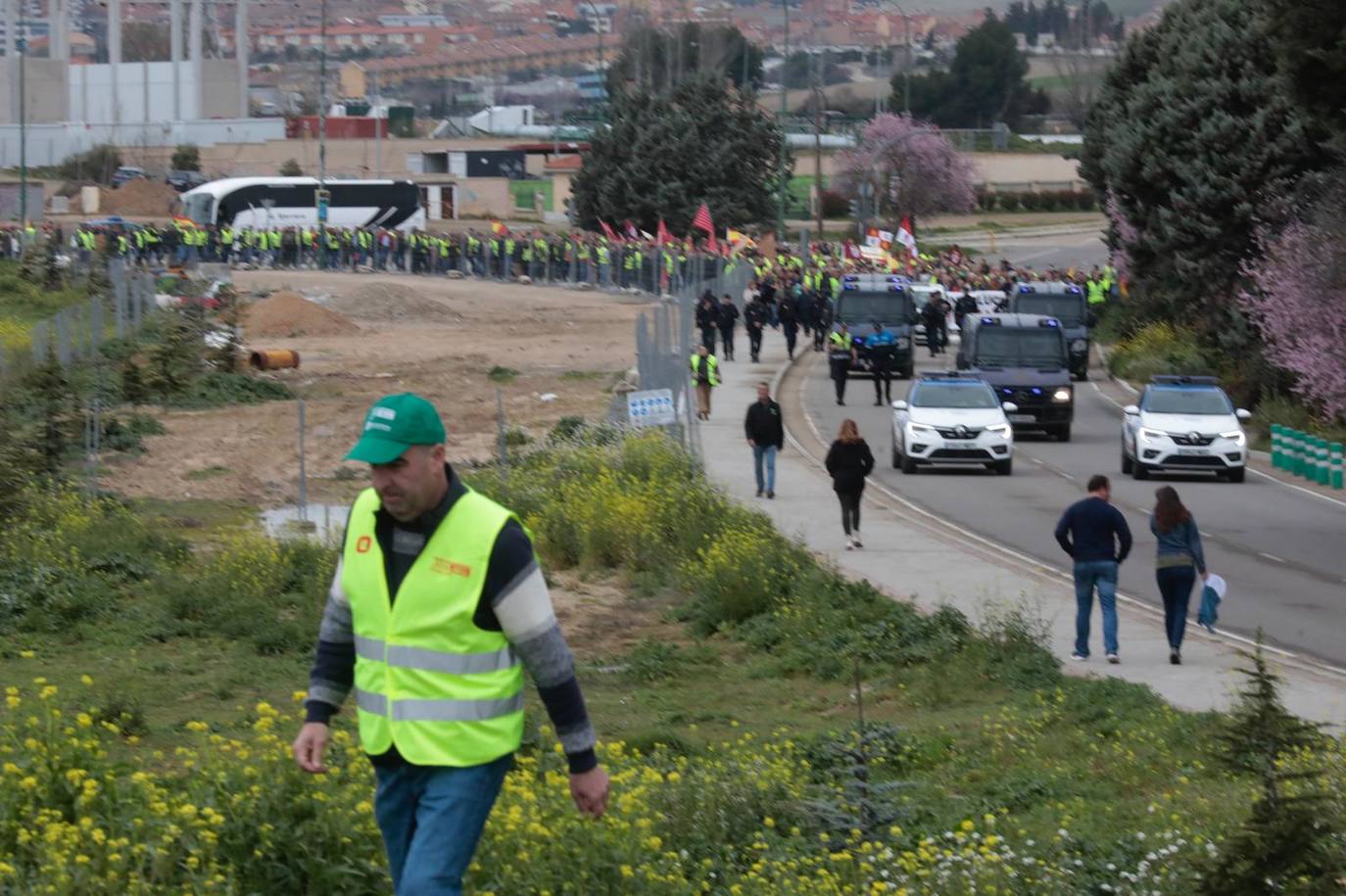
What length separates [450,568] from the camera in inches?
228

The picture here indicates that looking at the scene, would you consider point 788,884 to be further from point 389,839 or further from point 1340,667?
point 1340,667

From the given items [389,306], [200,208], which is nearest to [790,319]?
[389,306]

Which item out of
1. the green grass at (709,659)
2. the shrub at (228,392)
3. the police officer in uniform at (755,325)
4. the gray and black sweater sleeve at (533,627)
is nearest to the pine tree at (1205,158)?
the police officer in uniform at (755,325)

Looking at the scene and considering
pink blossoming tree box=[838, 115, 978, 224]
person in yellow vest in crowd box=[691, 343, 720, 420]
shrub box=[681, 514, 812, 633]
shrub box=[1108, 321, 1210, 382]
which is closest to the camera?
shrub box=[681, 514, 812, 633]

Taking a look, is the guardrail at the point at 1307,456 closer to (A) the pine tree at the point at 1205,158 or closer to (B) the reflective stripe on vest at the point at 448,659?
(A) the pine tree at the point at 1205,158

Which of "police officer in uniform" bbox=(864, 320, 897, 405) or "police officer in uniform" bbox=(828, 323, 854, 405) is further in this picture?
"police officer in uniform" bbox=(864, 320, 897, 405)

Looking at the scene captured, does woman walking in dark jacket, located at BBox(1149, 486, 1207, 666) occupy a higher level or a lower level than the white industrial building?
lower

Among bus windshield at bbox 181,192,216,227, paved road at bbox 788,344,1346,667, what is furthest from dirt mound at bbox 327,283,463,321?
bus windshield at bbox 181,192,216,227

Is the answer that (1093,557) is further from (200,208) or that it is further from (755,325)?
(200,208)

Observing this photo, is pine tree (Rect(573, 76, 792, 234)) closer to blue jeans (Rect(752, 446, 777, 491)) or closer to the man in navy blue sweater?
blue jeans (Rect(752, 446, 777, 491))

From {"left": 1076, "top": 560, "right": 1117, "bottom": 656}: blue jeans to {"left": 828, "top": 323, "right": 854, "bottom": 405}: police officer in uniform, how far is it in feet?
76.6

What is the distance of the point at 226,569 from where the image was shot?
16.9 meters

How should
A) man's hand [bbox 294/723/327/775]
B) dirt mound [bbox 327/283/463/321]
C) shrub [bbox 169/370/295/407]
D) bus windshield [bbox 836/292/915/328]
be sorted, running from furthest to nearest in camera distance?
dirt mound [bbox 327/283/463/321] < bus windshield [bbox 836/292/915/328] < shrub [bbox 169/370/295/407] < man's hand [bbox 294/723/327/775]

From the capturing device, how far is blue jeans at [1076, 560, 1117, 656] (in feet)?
52.2
